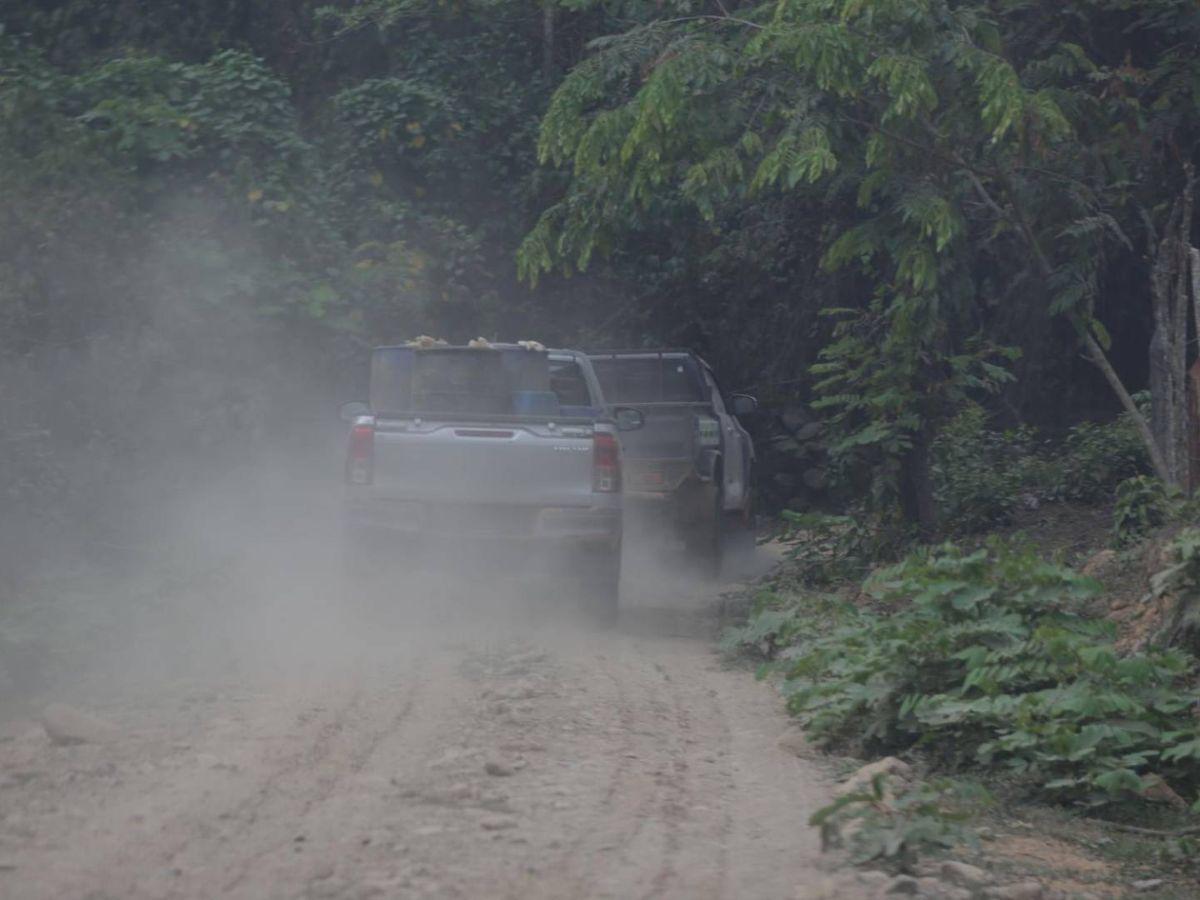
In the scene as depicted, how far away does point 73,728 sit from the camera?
21.4 ft

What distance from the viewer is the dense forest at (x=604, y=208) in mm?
10617

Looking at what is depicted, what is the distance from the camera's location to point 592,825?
5.44 meters

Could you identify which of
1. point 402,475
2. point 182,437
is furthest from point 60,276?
point 402,475

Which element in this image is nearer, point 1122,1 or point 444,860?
point 444,860

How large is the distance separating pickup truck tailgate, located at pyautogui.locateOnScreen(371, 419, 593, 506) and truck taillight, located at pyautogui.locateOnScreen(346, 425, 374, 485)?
0.33 feet

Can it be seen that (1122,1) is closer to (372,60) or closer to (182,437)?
(182,437)

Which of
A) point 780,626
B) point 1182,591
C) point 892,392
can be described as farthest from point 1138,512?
point 1182,591

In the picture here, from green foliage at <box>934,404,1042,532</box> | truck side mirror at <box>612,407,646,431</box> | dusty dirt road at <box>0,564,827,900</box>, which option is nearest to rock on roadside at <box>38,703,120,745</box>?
dusty dirt road at <box>0,564,827,900</box>

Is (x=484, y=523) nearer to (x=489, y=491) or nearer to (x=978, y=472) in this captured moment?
(x=489, y=491)

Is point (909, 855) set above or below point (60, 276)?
below

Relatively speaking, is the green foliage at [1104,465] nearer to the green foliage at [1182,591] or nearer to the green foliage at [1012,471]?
the green foliage at [1012,471]

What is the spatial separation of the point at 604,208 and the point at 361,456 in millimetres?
3323

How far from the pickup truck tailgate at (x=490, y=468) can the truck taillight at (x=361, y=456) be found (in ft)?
0.33

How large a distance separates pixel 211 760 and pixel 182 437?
748 centimetres
